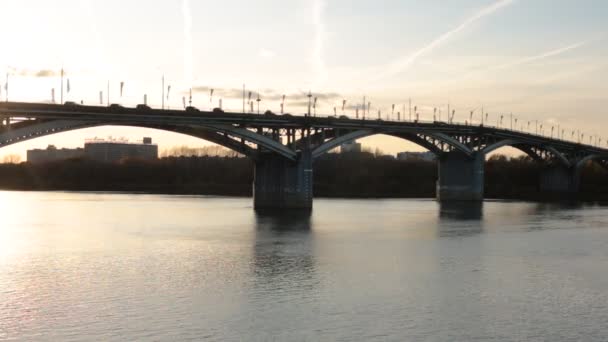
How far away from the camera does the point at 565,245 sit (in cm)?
4541

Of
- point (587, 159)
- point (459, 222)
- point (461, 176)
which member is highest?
point (587, 159)

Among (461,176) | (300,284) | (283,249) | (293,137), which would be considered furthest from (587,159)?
(300,284)

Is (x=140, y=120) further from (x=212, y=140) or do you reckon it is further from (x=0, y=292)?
(x=0, y=292)

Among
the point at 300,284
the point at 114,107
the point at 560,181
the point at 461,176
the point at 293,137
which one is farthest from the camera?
the point at 560,181

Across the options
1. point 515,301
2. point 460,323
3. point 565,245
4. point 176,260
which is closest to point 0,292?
point 176,260

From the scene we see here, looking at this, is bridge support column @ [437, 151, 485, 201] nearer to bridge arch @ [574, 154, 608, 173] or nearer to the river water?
bridge arch @ [574, 154, 608, 173]

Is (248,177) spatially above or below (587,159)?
below

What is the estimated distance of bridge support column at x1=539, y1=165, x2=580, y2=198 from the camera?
407ft

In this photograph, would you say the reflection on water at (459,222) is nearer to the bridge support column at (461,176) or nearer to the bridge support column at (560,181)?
the bridge support column at (461,176)

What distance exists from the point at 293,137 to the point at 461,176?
35.8m

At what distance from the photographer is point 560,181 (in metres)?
125

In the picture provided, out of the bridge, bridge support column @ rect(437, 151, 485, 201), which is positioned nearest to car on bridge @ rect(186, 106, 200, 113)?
the bridge

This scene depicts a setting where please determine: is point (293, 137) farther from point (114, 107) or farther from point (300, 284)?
point (300, 284)

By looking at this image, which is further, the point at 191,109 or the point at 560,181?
the point at 560,181
